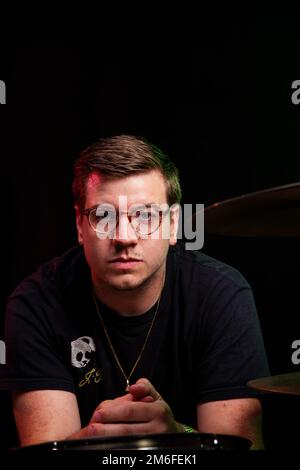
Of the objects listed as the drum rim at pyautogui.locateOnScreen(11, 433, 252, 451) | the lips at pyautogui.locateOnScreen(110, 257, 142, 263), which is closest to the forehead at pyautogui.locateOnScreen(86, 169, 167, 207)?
the lips at pyautogui.locateOnScreen(110, 257, 142, 263)

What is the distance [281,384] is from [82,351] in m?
0.84

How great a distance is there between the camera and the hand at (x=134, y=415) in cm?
152

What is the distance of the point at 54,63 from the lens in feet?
7.57

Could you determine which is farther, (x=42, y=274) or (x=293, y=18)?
(x=293, y=18)

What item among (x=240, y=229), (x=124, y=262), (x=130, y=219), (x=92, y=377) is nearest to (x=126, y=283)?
(x=124, y=262)

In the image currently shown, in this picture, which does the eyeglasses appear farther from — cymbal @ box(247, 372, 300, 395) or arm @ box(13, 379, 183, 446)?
cymbal @ box(247, 372, 300, 395)

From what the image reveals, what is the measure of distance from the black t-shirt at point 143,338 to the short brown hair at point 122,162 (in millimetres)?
249

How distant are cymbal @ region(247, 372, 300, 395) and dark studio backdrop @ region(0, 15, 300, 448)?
953 millimetres

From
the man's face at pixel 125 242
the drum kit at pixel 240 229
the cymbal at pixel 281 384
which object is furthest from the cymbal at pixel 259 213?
the man's face at pixel 125 242

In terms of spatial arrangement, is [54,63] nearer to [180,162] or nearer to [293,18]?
[180,162]

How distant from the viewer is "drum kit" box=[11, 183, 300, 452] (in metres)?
0.96

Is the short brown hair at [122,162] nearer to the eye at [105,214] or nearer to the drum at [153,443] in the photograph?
the eye at [105,214]

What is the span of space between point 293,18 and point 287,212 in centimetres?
121
